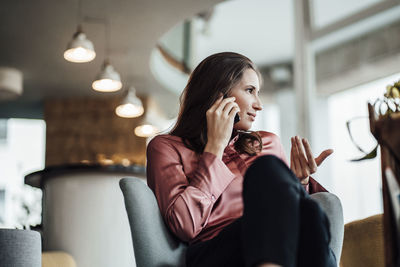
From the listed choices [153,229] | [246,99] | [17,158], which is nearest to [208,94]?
[246,99]

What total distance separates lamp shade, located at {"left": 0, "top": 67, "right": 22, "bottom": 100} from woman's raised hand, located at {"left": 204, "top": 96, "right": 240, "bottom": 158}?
16.3 feet

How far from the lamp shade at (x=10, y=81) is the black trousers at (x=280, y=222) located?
17.8 ft

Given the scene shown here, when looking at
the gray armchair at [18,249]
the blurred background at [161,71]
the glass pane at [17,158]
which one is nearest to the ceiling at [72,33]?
the blurred background at [161,71]

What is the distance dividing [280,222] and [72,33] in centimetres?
453

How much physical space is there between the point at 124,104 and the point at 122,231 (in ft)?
6.27

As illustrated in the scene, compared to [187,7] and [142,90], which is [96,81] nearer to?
[187,7]

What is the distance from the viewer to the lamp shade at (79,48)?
426 centimetres

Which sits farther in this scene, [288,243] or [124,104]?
[124,104]

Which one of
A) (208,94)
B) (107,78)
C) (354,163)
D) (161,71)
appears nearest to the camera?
(208,94)

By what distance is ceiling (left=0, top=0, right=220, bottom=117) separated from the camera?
4617 mm

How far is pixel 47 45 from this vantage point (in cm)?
545

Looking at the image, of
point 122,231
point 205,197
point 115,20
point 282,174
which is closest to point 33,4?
point 115,20

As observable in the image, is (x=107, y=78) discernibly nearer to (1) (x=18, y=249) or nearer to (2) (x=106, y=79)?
(2) (x=106, y=79)

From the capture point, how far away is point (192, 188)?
1.46m
